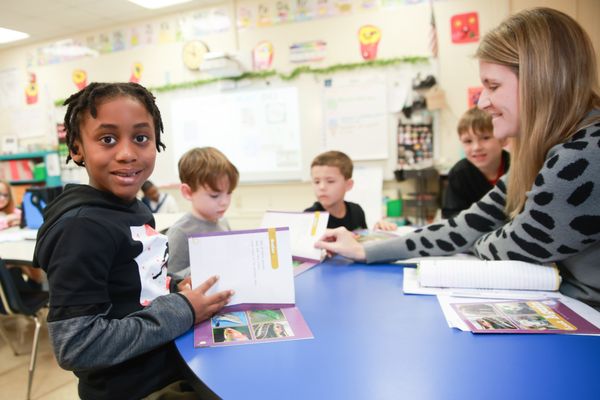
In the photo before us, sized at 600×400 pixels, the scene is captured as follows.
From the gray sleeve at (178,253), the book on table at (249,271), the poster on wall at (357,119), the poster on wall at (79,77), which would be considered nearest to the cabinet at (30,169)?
the poster on wall at (79,77)

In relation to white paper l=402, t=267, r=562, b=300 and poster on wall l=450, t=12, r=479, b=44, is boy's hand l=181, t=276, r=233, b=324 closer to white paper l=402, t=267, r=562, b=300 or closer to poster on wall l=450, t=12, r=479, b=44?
white paper l=402, t=267, r=562, b=300

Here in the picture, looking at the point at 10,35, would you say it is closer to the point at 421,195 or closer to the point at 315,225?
the point at 421,195

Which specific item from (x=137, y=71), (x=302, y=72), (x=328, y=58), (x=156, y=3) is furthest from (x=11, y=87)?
(x=328, y=58)

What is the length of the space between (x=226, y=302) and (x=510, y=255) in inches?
27.7

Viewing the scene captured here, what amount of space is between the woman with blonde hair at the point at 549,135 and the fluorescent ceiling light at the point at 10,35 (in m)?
5.59

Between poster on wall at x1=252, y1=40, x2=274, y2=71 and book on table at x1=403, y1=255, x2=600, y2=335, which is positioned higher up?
poster on wall at x1=252, y1=40, x2=274, y2=71

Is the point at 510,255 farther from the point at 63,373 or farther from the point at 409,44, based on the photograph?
the point at 409,44

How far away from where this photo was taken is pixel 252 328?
0.78m

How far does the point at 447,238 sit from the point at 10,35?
5759mm

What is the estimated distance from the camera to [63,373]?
2.05m

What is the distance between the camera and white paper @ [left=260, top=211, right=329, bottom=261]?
4.24 ft

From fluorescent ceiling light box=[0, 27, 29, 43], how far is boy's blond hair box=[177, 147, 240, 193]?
4.68m

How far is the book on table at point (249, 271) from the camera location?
2.78 ft

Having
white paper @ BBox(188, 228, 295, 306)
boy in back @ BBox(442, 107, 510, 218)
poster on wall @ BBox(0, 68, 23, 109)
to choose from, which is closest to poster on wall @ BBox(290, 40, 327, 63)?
boy in back @ BBox(442, 107, 510, 218)
